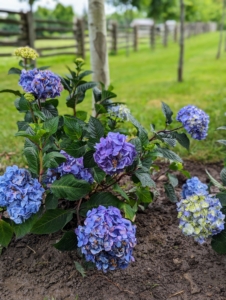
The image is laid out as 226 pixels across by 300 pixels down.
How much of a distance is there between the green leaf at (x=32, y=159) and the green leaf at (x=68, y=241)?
30 centimetres

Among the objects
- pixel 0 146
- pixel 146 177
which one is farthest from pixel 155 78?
pixel 146 177

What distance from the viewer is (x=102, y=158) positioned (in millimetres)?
1327

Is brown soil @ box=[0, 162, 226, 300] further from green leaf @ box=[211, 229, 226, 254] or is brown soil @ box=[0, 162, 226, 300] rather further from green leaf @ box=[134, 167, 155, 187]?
green leaf @ box=[134, 167, 155, 187]

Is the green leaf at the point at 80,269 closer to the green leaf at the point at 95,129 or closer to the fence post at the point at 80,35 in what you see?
the green leaf at the point at 95,129

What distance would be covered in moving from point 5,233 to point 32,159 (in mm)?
336

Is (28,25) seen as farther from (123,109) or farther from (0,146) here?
(123,109)

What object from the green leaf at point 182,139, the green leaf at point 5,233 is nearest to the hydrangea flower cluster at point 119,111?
the green leaf at point 182,139

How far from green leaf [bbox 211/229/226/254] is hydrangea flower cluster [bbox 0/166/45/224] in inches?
32.1

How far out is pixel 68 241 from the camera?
1.52 meters

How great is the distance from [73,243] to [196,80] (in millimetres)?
5734

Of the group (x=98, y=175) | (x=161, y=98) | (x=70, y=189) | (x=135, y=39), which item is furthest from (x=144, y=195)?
(x=135, y=39)

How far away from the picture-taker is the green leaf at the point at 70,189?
4.75 ft

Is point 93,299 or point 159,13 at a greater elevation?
point 159,13

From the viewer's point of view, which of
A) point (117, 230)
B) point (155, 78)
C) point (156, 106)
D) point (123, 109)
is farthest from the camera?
point (155, 78)
